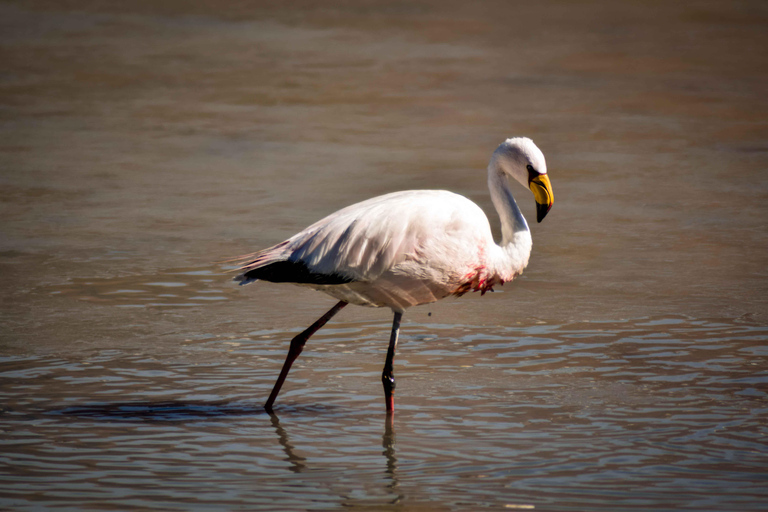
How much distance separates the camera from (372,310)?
7863 millimetres

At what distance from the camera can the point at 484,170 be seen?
39.2 ft

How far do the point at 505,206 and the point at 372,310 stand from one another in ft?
5.88

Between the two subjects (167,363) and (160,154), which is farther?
(160,154)

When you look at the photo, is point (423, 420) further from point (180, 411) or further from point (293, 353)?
point (180, 411)

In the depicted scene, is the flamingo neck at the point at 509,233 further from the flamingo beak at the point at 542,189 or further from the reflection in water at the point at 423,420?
the reflection in water at the point at 423,420

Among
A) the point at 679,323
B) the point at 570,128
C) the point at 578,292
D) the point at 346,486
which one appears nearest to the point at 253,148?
the point at 570,128

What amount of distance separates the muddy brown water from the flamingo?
1.81 feet

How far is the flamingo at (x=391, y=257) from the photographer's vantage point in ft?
18.9

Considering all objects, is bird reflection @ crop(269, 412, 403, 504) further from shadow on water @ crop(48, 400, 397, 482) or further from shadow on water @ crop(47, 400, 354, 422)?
shadow on water @ crop(47, 400, 354, 422)

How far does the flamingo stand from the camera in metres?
5.75

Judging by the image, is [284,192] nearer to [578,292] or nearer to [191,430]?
[578,292]

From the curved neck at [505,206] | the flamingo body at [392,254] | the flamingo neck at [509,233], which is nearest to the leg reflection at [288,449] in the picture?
the flamingo body at [392,254]

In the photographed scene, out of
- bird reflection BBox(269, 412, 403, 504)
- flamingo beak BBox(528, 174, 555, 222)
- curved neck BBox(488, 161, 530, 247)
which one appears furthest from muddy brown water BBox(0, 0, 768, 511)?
flamingo beak BBox(528, 174, 555, 222)

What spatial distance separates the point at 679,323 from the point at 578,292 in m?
0.94
